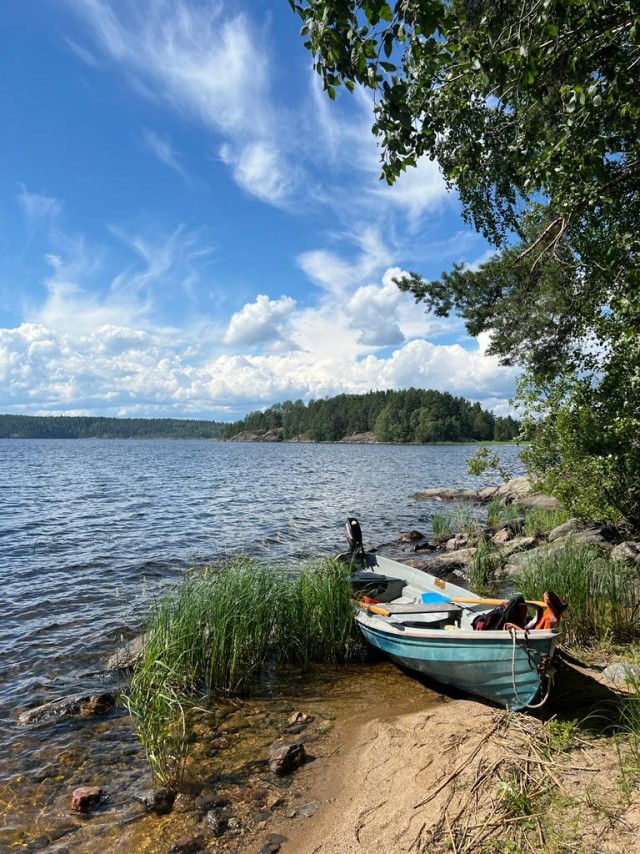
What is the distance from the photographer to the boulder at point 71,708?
7055 millimetres

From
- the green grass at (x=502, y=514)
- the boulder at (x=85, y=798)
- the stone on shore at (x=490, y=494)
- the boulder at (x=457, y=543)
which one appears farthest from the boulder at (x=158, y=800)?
the stone on shore at (x=490, y=494)

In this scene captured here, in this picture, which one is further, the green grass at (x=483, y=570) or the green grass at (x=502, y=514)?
the green grass at (x=502, y=514)

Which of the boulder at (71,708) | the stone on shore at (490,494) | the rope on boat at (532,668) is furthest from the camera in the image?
the stone on shore at (490,494)

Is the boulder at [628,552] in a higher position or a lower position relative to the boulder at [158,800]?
higher

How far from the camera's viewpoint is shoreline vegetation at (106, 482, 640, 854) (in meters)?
4.29

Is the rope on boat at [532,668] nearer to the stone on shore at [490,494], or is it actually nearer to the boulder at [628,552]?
the boulder at [628,552]

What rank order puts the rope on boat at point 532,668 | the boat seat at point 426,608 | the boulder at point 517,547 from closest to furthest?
the rope on boat at point 532,668, the boat seat at point 426,608, the boulder at point 517,547

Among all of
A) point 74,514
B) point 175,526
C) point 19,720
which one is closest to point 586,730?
point 19,720

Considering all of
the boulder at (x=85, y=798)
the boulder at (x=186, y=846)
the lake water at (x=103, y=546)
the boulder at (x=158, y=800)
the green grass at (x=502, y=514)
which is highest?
the green grass at (x=502, y=514)

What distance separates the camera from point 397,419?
14500 cm

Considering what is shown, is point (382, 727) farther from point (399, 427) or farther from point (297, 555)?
point (399, 427)

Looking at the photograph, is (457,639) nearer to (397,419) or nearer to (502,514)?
(502,514)

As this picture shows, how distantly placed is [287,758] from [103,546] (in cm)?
1325

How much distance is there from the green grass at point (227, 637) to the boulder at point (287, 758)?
3.21 feet
